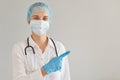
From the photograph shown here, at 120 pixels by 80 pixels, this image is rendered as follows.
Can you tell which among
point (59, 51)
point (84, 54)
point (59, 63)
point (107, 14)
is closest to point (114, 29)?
point (107, 14)

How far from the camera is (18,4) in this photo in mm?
1762

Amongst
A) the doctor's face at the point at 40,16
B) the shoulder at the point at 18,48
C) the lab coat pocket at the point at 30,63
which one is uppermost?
the doctor's face at the point at 40,16

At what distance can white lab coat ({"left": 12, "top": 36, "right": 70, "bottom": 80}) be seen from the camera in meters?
1.25

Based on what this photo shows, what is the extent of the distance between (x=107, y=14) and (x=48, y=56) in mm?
784

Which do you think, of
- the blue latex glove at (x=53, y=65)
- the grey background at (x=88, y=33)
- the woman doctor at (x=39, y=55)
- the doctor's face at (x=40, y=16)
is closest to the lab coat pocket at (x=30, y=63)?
the woman doctor at (x=39, y=55)

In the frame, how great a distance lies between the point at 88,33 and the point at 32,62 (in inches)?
27.9

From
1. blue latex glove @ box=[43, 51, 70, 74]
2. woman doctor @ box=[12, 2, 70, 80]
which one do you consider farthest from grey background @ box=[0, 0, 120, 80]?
blue latex glove @ box=[43, 51, 70, 74]

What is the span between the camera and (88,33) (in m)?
1.86

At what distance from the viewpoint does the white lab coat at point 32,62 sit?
4.11 ft

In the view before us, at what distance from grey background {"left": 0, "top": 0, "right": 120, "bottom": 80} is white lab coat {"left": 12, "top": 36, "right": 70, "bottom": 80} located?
0.41 metres

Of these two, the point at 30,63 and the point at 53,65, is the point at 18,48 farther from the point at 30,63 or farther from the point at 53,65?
the point at 53,65

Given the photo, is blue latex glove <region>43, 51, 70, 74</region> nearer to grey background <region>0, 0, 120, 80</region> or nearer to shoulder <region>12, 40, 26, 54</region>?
shoulder <region>12, 40, 26, 54</region>

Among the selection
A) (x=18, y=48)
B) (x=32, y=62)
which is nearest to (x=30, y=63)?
(x=32, y=62)

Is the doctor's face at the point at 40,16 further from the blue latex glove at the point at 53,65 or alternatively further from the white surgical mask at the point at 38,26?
the blue latex glove at the point at 53,65
